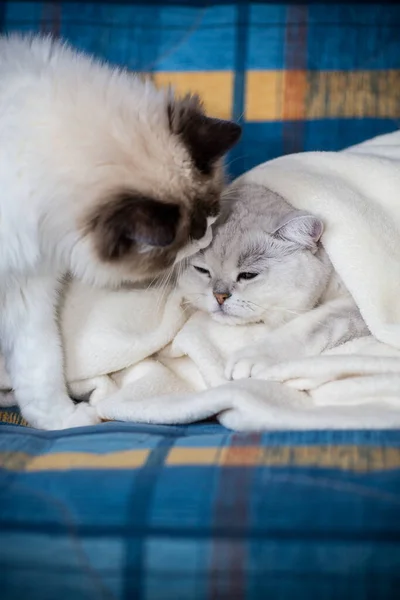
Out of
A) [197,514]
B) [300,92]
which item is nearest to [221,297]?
[197,514]

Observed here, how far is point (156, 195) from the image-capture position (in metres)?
1.31

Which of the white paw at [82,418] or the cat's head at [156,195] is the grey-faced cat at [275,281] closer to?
the cat's head at [156,195]

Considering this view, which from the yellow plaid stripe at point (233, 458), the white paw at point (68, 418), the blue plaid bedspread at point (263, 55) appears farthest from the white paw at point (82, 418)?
the blue plaid bedspread at point (263, 55)

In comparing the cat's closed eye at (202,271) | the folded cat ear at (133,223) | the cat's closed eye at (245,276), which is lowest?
the cat's closed eye at (202,271)

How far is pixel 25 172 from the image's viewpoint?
1.31 m

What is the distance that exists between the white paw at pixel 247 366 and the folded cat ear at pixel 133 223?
35 cm

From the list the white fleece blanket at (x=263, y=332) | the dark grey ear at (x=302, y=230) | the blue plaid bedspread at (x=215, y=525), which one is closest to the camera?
the blue plaid bedspread at (x=215, y=525)

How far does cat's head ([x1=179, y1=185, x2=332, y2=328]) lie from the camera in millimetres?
1574

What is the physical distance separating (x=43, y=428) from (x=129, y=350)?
25 cm

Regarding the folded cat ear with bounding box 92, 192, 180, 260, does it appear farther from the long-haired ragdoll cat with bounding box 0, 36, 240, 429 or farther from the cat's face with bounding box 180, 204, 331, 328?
the cat's face with bounding box 180, 204, 331, 328

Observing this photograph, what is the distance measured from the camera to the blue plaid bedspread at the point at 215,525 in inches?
38.1

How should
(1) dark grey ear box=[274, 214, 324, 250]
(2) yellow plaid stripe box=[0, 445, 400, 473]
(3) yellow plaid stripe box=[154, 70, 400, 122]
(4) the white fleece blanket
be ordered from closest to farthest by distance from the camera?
1. (2) yellow plaid stripe box=[0, 445, 400, 473]
2. (4) the white fleece blanket
3. (1) dark grey ear box=[274, 214, 324, 250]
4. (3) yellow plaid stripe box=[154, 70, 400, 122]

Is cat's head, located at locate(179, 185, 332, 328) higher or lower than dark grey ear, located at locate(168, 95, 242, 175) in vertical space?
lower

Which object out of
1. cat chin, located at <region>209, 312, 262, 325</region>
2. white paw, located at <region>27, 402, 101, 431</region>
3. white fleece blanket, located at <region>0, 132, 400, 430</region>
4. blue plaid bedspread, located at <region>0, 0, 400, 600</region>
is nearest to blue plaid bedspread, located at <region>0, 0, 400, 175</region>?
white fleece blanket, located at <region>0, 132, 400, 430</region>
